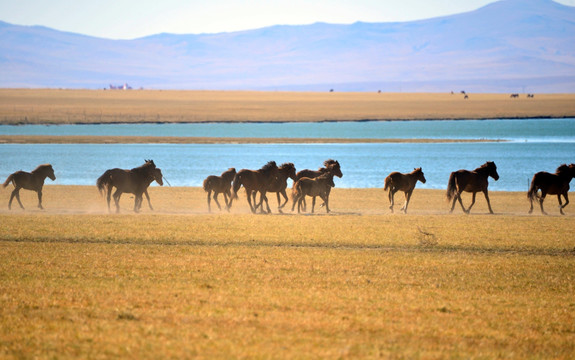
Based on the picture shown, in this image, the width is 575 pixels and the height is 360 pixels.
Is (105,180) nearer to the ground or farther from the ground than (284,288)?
farther from the ground

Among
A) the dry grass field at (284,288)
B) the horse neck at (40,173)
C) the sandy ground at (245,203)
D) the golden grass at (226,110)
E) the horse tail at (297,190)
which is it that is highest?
the golden grass at (226,110)

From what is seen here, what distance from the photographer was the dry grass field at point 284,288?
9.37 m

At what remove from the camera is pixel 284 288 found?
41.2ft

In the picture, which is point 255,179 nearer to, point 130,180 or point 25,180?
point 130,180

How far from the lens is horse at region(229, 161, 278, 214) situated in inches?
1011

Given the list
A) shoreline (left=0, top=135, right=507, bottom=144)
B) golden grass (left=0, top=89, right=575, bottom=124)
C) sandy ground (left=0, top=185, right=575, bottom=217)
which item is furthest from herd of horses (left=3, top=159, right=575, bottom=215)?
golden grass (left=0, top=89, right=575, bottom=124)

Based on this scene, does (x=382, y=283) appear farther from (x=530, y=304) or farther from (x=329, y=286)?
(x=530, y=304)

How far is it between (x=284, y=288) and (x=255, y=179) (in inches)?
532

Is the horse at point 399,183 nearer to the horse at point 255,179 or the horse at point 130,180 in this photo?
the horse at point 255,179

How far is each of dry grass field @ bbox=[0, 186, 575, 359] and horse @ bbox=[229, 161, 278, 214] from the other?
3164 mm

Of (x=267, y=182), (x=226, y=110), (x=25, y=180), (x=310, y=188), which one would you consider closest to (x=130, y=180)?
(x=25, y=180)

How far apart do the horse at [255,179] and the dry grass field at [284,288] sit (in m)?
Result: 3.16

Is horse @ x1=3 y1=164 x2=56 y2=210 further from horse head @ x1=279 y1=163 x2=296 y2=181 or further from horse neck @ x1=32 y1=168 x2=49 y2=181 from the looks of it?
horse head @ x1=279 y1=163 x2=296 y2=181

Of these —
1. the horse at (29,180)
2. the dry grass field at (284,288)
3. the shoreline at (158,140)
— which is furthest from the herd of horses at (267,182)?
the shoreline at (158,140)
